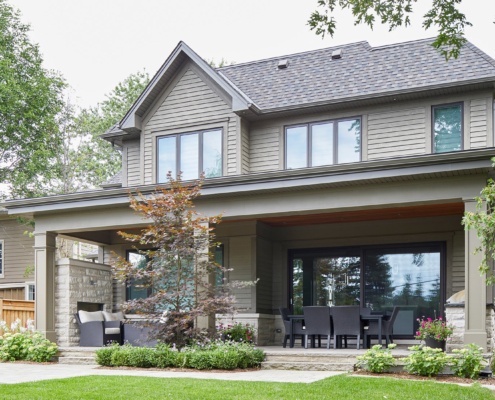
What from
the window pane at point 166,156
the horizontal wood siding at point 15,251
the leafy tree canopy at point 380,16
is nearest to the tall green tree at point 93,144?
the horizontal wood siding at point 15,251

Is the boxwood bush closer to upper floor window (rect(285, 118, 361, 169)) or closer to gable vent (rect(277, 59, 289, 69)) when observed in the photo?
upper floor window (rect(285, 118, 361, 169))

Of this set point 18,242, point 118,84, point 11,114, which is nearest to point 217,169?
point 18,242

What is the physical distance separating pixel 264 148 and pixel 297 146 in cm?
81

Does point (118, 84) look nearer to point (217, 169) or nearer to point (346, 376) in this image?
point (217, 169)

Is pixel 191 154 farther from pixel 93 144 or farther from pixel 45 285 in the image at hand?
pixel 93 144

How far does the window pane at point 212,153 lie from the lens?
14.9 m

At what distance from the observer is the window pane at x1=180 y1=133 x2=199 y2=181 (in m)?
15.1

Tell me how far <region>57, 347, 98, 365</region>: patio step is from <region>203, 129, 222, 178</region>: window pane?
4792mm

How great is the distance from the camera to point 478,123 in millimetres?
13016

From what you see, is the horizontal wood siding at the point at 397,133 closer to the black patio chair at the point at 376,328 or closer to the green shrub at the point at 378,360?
the black patio chair at the point at 376,328

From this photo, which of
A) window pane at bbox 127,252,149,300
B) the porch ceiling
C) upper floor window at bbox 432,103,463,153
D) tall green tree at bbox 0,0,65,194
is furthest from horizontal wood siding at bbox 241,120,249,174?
tall green tree at bbox 0,0,65,194

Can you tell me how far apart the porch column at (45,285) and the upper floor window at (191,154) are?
3131 millimetres

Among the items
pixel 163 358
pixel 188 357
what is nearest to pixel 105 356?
pixel 163 358

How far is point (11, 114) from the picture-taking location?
78.3 feet
